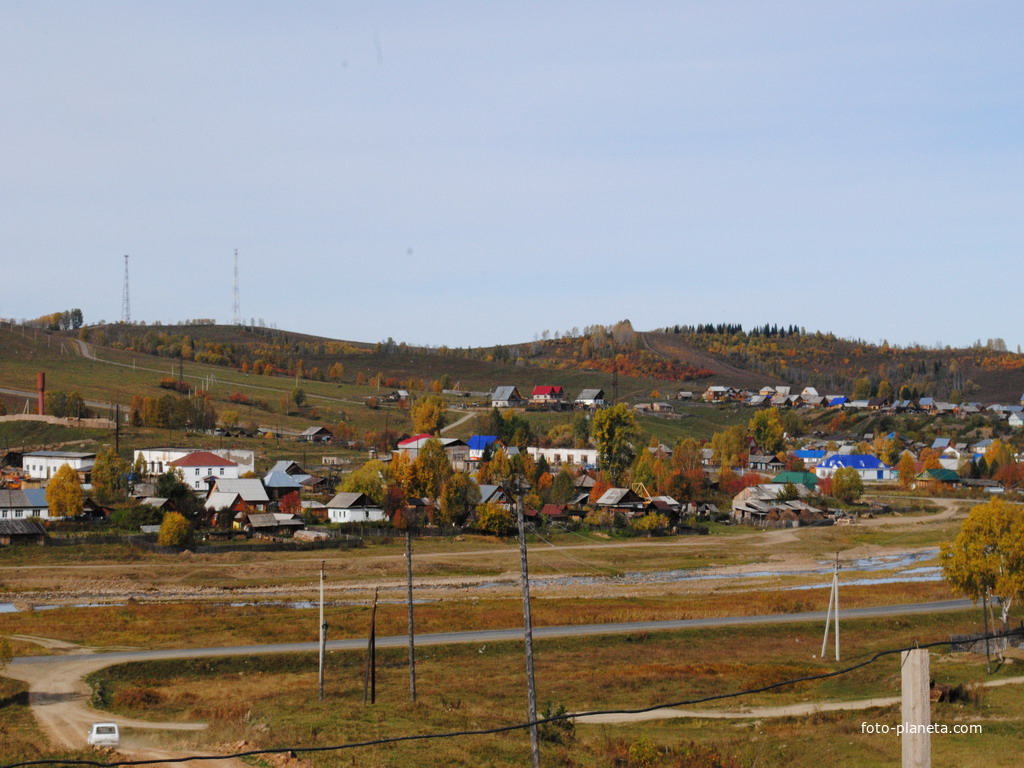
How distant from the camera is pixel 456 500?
273ft

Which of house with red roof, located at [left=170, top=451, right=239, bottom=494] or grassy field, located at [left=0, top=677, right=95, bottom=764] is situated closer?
grassy field, located at [left=0, top=677, right=95, bottom=764]

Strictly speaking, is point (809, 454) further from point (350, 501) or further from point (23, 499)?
point (23, 499)

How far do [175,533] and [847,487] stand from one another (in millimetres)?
72685

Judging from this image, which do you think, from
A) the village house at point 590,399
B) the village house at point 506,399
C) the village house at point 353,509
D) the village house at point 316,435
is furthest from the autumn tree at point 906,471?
the village house at point 316,435

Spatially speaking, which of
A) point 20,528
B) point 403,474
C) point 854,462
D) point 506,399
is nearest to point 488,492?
point 403,474

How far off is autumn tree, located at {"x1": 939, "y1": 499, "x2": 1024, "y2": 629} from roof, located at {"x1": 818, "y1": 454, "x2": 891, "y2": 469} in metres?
95.4

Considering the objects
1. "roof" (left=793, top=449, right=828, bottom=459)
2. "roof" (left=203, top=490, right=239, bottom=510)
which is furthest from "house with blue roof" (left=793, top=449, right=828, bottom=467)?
"roof" (left=203, top=490, right=239, bottom=510)

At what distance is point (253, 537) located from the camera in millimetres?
77188

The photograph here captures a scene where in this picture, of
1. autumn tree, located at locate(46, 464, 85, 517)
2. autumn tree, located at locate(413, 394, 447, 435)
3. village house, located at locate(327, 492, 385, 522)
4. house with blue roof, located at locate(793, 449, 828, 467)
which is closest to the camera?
autumn tree, located at locate(46, 464, 85, 517)

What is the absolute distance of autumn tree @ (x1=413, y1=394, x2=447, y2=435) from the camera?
141m

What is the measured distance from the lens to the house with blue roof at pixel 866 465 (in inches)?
5241

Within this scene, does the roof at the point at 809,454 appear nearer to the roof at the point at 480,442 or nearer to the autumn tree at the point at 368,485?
the roof at the point at 480,442

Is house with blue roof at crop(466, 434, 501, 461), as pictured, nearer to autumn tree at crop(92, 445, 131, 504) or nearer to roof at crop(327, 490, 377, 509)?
roof at crop(327, 490, 377, 509)

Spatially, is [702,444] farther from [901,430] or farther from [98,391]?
[98,391]
